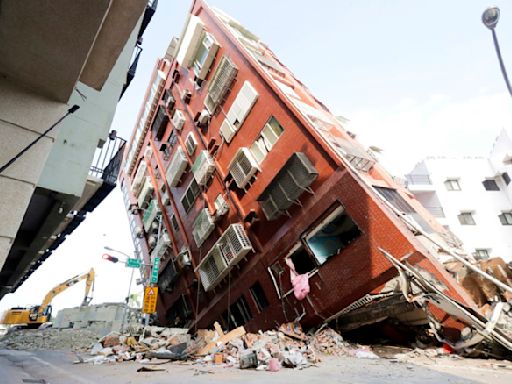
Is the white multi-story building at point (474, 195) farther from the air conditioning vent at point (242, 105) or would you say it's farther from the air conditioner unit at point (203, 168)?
the air conditioner unit at point (203, 168)

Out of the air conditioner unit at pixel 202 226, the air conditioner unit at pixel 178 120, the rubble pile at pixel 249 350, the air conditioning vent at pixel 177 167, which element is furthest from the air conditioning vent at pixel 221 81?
the rubble pile at pixel 249 350

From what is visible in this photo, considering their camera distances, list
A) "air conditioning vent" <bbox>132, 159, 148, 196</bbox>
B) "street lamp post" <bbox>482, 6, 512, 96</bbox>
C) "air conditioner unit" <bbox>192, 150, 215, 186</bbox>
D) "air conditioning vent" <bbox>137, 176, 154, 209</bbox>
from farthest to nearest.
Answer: "air conditioning vent" <bbox>132, 159, 148, 196</bbox>, "air conditioning vent" <bbox>137, 176, 154, 209</bbox>, "air conditioner unit" <bbox>192, 150, 215, 186</bbox>, "street lamp post" <bbox>482, 6, 512, 96</bbox>

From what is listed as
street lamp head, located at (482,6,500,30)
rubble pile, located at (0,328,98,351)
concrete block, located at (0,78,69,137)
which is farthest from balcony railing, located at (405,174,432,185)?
concrete block, located at (0,78,69,137)

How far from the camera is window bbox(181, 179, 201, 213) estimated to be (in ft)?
57.1

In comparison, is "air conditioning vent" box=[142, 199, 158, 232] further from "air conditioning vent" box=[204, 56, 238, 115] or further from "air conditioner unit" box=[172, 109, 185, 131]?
"air conditioning vent" box=[204, 56, 238, 115]

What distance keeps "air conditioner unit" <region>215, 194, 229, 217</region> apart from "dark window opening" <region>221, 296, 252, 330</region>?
4101mm

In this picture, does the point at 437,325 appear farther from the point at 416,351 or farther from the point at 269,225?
the point at 269,225

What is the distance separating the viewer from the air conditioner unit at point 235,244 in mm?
13016

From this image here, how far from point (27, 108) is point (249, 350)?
720 cm

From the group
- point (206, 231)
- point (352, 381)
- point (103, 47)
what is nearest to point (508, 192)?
point (206, 231)

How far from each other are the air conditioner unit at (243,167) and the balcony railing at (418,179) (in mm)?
17015

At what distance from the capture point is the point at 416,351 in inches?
301

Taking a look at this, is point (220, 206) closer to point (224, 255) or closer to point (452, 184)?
point (224, 255)

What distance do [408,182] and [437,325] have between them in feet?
62.1
